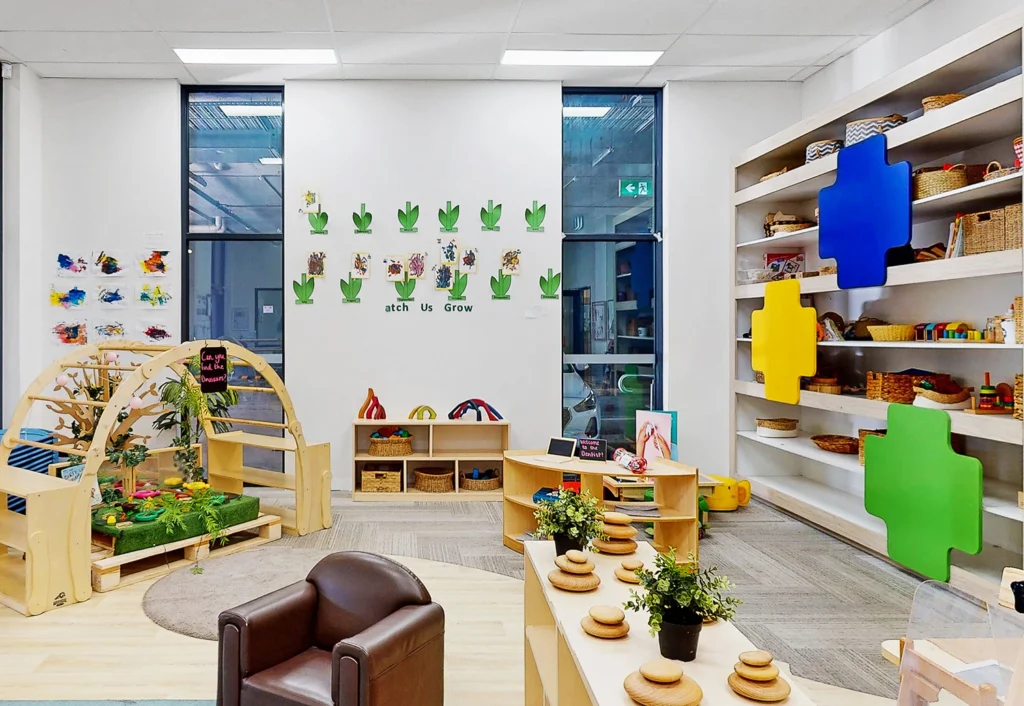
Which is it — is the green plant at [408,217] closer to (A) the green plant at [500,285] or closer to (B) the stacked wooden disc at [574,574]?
(A) the green plant at [500,285]

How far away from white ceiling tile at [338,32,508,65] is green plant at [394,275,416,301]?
1.79 m

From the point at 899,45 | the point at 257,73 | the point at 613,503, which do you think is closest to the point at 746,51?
the point at 899,45

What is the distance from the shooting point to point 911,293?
16.1 ft

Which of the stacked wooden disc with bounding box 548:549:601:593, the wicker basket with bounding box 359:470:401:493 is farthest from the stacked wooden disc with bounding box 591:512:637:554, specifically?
the wicker basket with bounding box 359:470:401:493

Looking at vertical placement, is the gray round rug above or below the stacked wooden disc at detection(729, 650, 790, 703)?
below

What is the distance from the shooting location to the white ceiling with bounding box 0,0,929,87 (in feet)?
16.0

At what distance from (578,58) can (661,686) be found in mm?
5281

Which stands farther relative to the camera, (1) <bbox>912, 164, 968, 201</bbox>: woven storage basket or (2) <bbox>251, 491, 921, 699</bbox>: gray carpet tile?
(1) <bbox>912, 164, 968, 201</bbox>: woven storage basket

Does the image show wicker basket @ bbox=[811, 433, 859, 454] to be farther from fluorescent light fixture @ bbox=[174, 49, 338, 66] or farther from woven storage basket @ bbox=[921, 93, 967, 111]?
fluorescent light fixture @ bbox=[174, 49, 338, 66]

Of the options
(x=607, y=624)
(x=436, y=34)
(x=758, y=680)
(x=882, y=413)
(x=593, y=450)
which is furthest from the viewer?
(x=436, y=34)

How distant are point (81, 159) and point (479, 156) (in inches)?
134

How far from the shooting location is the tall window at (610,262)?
255 inches

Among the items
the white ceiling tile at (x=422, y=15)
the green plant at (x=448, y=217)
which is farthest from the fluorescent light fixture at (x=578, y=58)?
the green plant at (x=448, y=217)

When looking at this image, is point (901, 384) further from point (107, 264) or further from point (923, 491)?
point (107, 264)
